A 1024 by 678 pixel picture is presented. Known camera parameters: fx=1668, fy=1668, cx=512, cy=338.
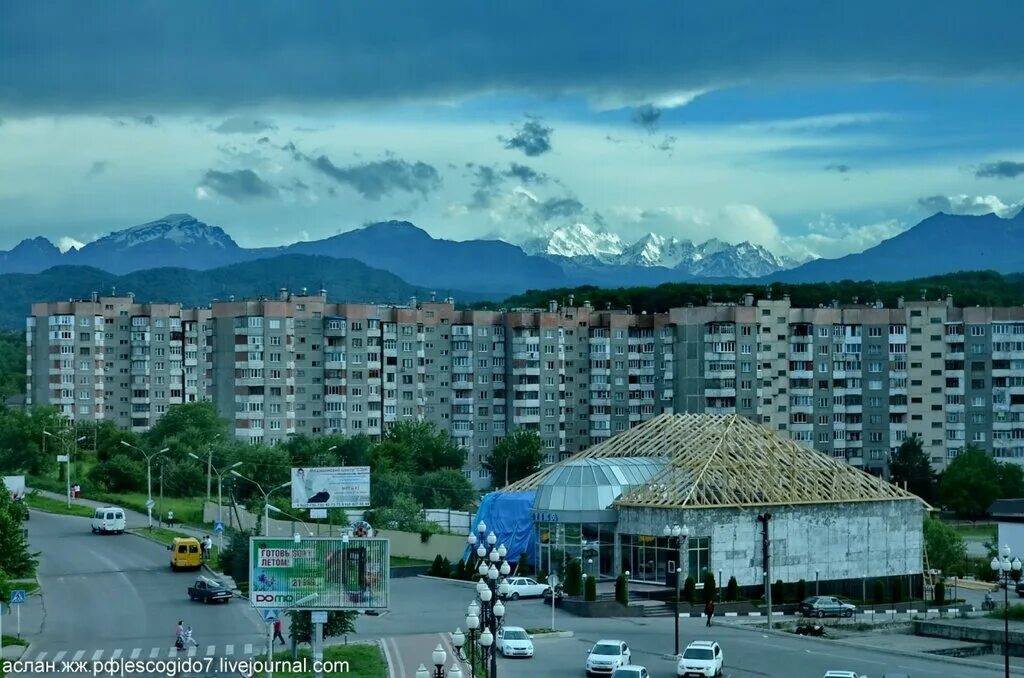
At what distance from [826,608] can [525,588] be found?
1322 cm

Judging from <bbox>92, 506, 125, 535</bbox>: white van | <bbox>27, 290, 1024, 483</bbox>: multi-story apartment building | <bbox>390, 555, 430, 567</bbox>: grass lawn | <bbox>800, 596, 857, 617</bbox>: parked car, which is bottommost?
<bbox>800, 596, 857, 617</bbox>: parked car

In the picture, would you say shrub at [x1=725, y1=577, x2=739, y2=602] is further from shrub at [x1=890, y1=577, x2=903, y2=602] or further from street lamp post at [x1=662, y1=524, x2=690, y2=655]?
shrub at [x1=890, y1=577, x2=903, y2=602]

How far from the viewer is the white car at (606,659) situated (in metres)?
51.5

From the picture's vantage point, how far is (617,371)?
15725 centimetres

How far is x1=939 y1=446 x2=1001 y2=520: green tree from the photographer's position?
420 ft

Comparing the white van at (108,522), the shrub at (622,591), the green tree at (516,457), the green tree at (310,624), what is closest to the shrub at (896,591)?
the shrub at (622,591)

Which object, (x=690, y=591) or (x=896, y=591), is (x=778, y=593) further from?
(x=896, y=591)

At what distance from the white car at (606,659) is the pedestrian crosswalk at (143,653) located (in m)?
11.3

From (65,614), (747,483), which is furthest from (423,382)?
(65,614)

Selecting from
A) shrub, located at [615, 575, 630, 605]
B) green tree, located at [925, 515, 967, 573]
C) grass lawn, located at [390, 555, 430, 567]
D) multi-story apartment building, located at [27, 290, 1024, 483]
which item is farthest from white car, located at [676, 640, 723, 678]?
multi-story apartment building, located at [27, 290, 1024, 483]

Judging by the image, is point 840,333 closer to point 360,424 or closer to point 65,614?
point 360,424

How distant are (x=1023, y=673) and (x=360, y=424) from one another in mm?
→ 95218

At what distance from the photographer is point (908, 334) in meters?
149

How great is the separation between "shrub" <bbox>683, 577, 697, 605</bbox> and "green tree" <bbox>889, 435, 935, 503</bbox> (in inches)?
2751
